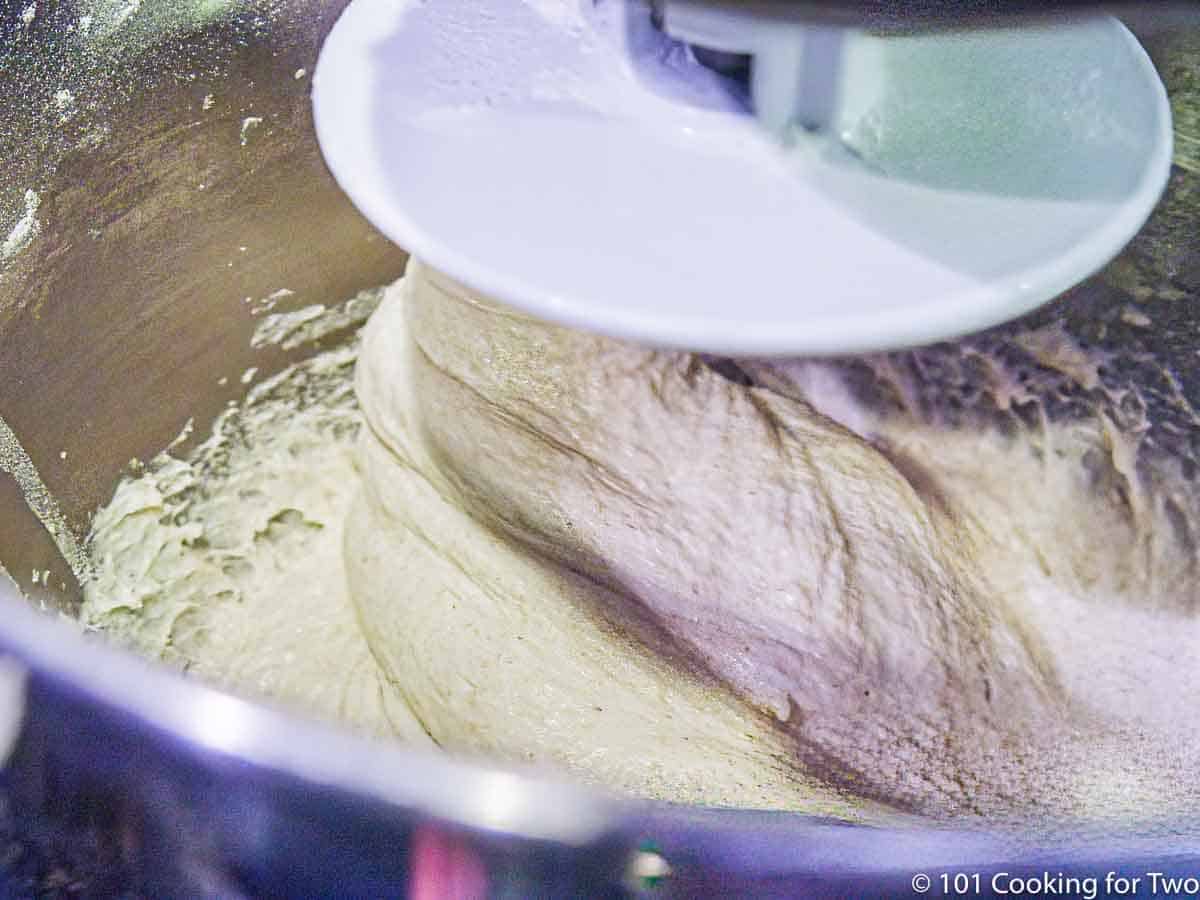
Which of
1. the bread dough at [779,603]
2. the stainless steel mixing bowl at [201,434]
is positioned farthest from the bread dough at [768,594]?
the stainless steel mixing bowl at [201,434]

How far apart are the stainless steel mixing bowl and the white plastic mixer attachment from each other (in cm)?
15

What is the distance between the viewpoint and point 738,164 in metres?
0.38

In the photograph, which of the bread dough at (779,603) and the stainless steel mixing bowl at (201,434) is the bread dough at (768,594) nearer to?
the bread dough at (779,603)

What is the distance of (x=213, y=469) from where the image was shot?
0.80 m

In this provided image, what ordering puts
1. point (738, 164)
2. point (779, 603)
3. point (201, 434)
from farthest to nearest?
point (201, 434)
point (779, 603)
point (738, 164)

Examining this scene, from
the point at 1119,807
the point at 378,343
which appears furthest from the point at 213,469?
the point at 1119,807

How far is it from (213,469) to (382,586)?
22 centimetres

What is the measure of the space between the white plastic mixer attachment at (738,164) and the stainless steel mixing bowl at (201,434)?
0.48 ft

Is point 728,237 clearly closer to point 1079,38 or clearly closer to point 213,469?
point 1079,38

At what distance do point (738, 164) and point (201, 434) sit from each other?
1.81ft

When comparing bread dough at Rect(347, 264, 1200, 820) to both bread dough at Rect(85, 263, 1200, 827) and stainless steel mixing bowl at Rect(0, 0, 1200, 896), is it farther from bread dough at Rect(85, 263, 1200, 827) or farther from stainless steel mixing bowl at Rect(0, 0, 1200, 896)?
stainless steel mixing bowl at Rect(0, 0, 1200, 896)

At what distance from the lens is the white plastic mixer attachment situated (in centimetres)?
33

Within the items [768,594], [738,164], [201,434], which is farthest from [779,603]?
[201,434]

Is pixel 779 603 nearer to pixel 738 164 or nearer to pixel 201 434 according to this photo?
pixel 738 164
